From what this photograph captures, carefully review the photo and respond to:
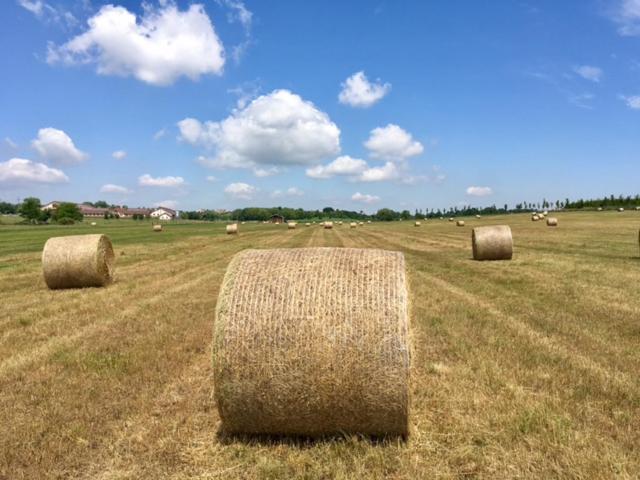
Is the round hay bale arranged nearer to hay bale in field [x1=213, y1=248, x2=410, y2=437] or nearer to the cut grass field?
the cut grass field

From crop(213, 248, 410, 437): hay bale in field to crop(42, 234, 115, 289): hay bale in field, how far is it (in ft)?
40.5

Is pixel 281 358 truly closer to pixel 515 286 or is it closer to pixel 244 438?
pixel 244 438

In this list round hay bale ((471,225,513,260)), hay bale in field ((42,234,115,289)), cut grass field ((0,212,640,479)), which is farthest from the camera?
round hay bale ((471,225,513,260))

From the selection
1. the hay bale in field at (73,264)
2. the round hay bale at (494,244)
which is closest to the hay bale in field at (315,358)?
the hay bale in field at (73,264)

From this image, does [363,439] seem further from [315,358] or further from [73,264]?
[73,264]

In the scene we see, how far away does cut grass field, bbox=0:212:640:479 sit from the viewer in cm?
474

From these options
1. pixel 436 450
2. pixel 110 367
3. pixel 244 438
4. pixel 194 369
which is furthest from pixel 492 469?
pixel 110 367

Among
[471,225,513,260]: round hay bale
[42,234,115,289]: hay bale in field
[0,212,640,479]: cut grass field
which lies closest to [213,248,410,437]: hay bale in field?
[0,212,640,479]: cut grass field

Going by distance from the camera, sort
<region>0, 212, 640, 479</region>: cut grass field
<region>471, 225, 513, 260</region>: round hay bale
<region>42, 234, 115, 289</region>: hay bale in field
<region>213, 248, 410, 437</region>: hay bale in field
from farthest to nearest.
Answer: <region>471, 225, 513, 260</region>: round hay bale → <region>42, 234, 115, 289</region>: hay bale in field → <region>213, 248, 410, 437</region>: hay bale in field → <region>0, 212, 640, 479</region>: cut grass field

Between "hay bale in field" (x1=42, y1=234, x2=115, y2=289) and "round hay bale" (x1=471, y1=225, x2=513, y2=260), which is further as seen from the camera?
"round hay bale" (x1=471, y1=225, x2=513, y2=260)

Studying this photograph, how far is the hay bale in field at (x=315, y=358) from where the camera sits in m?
4.97

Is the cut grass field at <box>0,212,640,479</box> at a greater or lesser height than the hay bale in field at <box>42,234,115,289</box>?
lesser

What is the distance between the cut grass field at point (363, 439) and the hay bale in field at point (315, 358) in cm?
32

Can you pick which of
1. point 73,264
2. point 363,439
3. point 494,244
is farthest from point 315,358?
point 494,244
